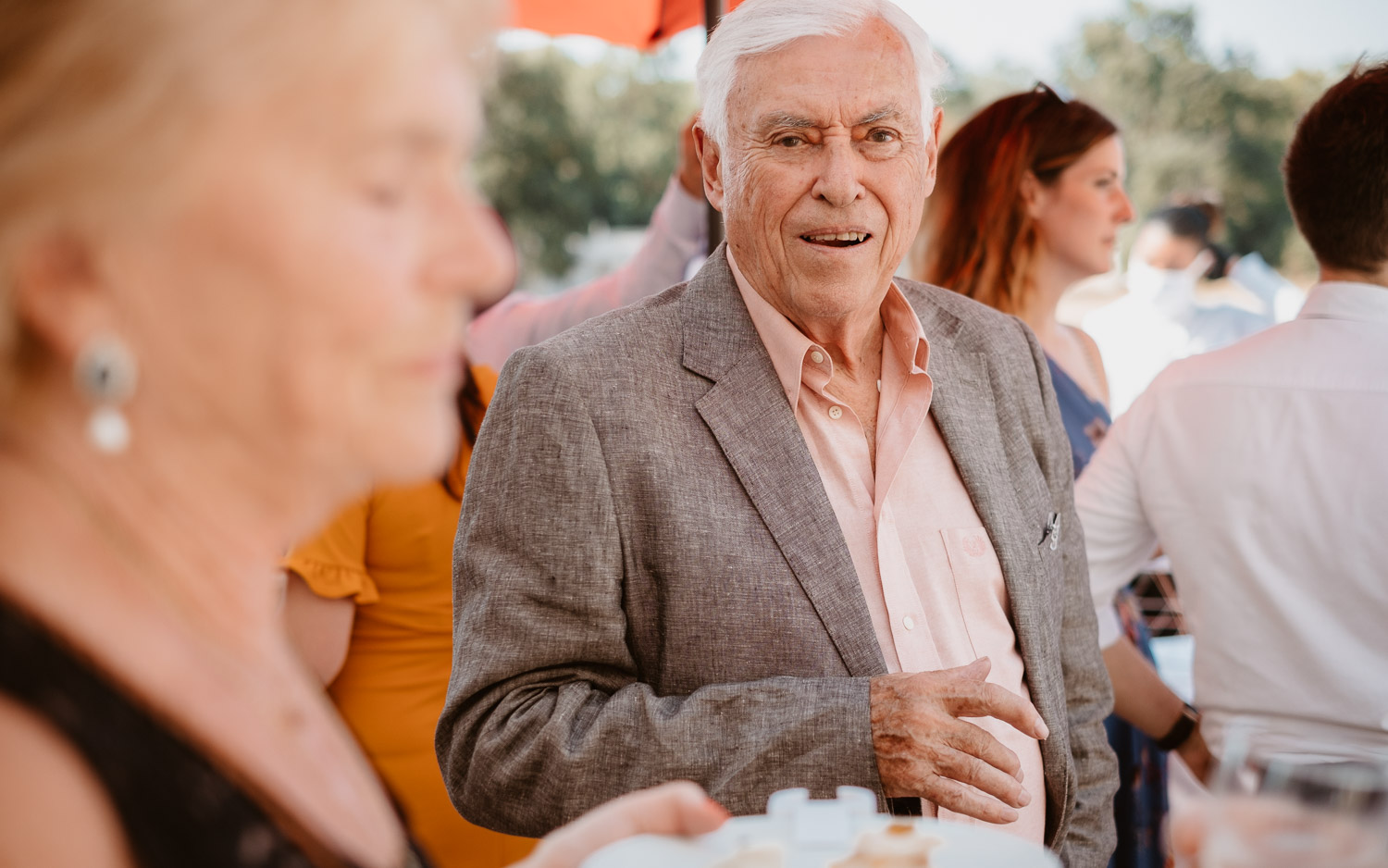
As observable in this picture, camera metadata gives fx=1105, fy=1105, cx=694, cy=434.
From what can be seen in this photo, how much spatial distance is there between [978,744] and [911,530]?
16.4 inches

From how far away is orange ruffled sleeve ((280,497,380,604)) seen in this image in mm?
2186

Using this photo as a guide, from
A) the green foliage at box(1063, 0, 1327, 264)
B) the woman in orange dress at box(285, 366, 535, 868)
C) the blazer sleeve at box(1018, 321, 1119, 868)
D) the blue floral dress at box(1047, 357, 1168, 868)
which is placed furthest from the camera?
the green foliage at box(1063, 0, 1327, 264)

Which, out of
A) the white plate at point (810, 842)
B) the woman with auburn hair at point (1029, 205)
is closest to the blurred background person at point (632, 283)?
the woman with auburn hair at point (1029, 205)

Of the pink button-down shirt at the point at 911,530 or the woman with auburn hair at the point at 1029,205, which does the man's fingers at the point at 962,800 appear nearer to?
the pink button-down shirt at the point at 911,530

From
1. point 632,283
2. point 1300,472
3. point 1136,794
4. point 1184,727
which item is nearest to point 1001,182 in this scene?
point 632,283

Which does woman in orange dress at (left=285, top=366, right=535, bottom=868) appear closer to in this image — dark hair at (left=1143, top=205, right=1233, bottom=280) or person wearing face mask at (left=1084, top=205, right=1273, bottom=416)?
person wearing face mask at (left=1084, top=205, right=1273, bottom=416)

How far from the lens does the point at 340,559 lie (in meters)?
2.24

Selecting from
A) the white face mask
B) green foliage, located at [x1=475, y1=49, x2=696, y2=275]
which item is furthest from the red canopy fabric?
green foliage, located at [x1=475, y1=49, x2=696, y2=275]

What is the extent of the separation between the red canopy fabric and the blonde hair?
2661mm

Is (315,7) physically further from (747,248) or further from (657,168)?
(657,168)

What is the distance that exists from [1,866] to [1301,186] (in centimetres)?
247

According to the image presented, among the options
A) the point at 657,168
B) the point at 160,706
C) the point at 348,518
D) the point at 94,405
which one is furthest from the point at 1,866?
the point at 657,168

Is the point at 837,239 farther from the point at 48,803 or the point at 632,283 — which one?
the point at 632,283

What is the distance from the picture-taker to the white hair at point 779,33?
71.3 inches
